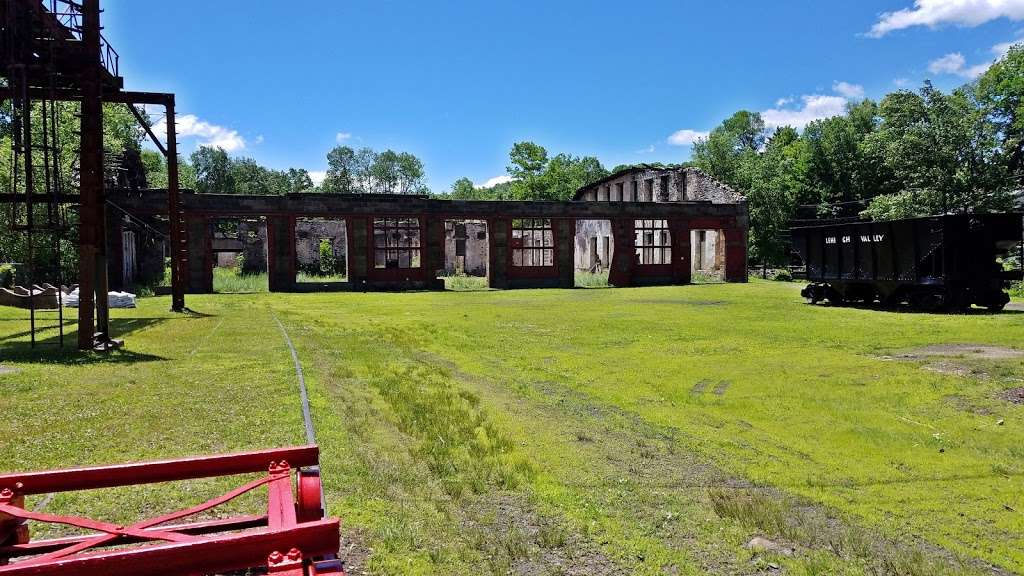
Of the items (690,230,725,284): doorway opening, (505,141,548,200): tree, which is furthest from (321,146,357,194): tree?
(690,230,725,284): doorway opening

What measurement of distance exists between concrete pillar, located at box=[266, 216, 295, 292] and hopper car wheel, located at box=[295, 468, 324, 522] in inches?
1194

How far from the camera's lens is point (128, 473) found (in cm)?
316

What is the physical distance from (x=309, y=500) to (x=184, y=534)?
22.9 inches

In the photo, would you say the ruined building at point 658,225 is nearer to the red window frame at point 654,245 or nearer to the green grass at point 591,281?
the red window frame at point 654,245

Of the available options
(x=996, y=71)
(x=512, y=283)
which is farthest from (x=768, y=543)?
A: (x=996, y=71)

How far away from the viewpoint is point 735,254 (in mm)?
39562

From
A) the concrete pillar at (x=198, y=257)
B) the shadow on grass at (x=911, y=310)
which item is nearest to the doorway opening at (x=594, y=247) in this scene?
the concrete pillar at (x=198, y=257)

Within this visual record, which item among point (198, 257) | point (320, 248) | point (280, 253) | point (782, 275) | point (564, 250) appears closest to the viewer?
point (198, 257)

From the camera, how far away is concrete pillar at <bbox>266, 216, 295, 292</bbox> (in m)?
32.1

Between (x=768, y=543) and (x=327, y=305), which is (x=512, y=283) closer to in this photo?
(x=327, y=305)

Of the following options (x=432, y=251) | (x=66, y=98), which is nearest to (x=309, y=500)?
(x=66, y=98)

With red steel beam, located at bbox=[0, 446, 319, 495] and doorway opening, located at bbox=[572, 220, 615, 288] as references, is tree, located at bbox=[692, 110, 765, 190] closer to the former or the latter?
doorway opening, located at bbox=[572, 220, 615, 288]

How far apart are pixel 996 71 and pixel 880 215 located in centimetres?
1515

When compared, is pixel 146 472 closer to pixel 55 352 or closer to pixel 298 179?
pixel 55 352
